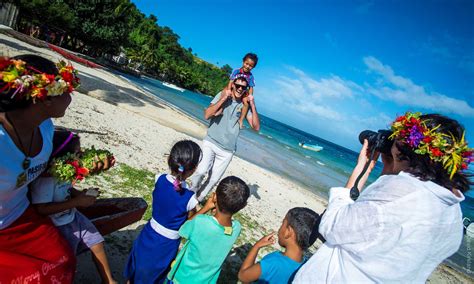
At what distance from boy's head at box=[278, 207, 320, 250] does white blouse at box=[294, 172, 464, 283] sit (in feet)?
2.36

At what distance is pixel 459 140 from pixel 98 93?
12.8 m

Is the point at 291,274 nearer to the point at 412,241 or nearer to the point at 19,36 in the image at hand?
the point at 412,241

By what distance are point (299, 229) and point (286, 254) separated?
0.23 metres

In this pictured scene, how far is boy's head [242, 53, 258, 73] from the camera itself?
4525 mm

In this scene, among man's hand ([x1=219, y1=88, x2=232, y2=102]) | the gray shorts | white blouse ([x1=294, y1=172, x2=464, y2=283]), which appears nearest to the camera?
white blouse ([x1=294, y1=172, x2=464, y2=283])

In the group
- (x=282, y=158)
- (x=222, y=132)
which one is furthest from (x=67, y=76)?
(x=282, y=158)

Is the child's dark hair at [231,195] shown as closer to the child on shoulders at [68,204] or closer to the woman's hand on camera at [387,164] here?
the child on shoulders at [68,204]

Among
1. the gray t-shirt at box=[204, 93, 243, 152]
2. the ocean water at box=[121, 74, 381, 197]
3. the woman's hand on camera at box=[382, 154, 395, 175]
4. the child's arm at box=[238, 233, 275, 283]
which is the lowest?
the ocean water at box=[121, 74, 381, 197]

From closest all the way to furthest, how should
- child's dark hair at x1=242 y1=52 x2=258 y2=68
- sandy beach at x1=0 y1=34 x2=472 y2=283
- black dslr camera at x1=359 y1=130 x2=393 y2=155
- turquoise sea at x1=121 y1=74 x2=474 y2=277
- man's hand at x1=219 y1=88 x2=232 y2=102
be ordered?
black dslr camera at x1=359 y1=130 x2=393 y2=155
sandy beach at x1=0 y1=34 x2=472 y2=283
man's hand at x1=219 y1=88 x2=232 y2=102
child's dark hair at x1=242 y1=52 x2=258 y2=68
turquoise sea at x1=121 y1=74 x2=474 y2=277

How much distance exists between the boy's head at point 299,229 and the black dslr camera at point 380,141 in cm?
69

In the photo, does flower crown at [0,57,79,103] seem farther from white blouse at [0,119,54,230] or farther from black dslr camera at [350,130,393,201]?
black dslr camera at [350,130,393,201]

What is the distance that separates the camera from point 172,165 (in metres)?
2.43

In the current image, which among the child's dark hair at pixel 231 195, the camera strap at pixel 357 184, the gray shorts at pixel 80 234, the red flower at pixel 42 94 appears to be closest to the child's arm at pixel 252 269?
the child's dark hair at pixel 231 195

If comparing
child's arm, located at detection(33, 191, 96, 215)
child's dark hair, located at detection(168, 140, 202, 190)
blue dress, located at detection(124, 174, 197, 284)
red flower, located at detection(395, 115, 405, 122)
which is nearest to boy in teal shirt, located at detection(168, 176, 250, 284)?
blue dress, located at detection(124, 174, 197, 284)
